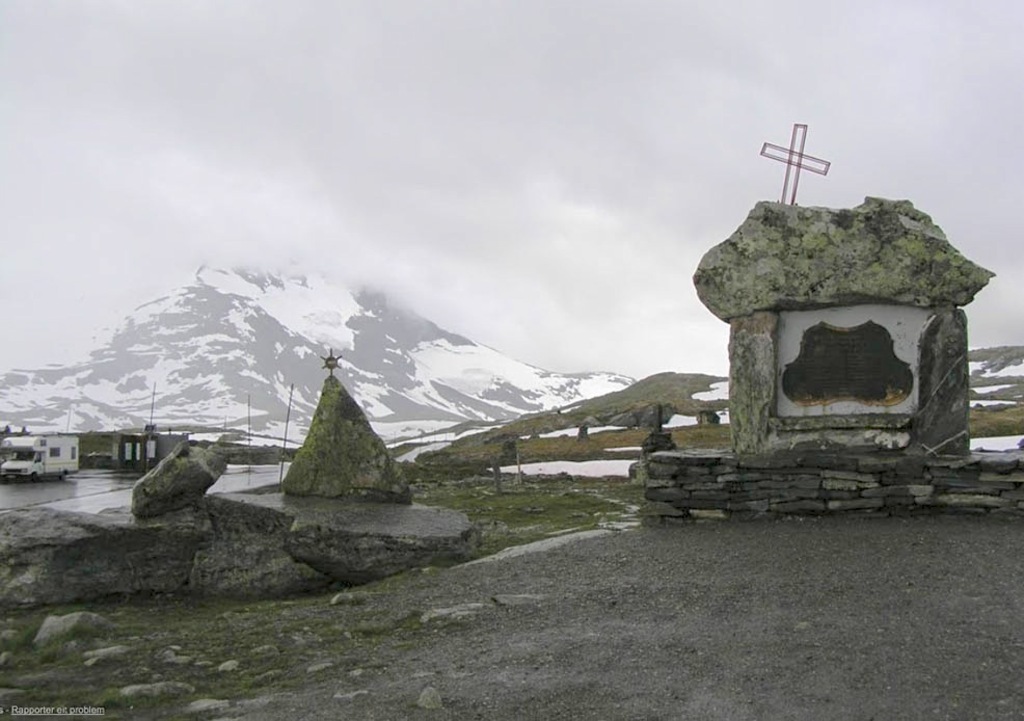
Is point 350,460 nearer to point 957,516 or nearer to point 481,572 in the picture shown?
point 481,572

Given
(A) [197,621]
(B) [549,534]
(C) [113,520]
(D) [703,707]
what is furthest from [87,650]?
(B) [549,534]

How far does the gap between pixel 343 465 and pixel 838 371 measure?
8.47 meters

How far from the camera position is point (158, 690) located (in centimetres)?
582

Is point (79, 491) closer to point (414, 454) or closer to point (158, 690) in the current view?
point (158, 690)

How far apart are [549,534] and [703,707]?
29.2 feet

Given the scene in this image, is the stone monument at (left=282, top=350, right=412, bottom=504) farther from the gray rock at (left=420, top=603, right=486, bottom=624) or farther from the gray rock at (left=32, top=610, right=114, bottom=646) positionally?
the gray rock at (left=420, top=603, right=486, bottom=624)

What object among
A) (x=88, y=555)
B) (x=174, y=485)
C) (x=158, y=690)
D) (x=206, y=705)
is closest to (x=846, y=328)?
(x=174, y=485)

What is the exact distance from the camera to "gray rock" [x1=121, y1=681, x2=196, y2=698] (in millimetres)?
5781

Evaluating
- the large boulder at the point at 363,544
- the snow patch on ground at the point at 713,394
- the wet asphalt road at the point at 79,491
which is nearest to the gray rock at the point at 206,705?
the large boulder at the point at 363,544

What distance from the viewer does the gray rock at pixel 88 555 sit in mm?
9984

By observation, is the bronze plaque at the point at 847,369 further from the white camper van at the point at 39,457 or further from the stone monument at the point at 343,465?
the white camper van at the point at 39,457

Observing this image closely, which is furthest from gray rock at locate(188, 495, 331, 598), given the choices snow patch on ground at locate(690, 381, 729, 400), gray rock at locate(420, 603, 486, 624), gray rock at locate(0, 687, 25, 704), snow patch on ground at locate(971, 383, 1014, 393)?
snow patch on ground at locate(971, 383, 1014, 393)

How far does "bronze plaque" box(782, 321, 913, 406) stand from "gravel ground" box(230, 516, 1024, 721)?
111 inches

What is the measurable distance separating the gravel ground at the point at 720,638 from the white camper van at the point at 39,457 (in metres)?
34.6
